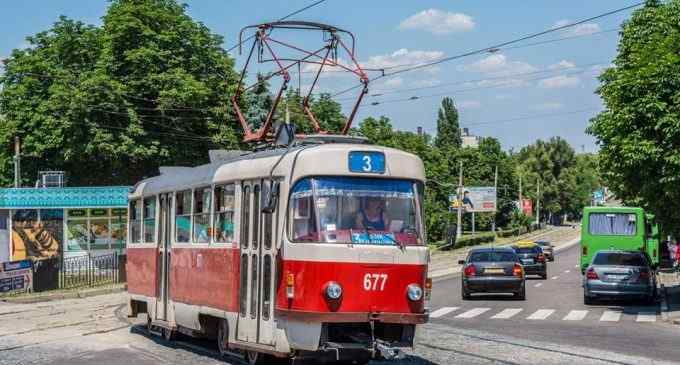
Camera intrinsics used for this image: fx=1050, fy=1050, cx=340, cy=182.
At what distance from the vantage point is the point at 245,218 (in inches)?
549

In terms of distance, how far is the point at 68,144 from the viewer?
154 ft

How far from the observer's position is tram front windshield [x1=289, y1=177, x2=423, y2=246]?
12492 millimetres

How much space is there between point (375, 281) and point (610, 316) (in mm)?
14344

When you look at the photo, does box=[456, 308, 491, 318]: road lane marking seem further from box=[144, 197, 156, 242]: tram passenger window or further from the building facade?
the building facade

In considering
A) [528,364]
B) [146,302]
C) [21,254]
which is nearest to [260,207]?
[528,364]

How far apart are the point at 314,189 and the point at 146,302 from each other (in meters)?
7.65

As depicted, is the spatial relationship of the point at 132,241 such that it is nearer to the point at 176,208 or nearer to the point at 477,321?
the point at 176,208

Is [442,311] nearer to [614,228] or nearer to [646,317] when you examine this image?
[646,317]

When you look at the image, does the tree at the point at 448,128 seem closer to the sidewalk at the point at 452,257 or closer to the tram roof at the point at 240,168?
the sidewalk at the point at 452,257

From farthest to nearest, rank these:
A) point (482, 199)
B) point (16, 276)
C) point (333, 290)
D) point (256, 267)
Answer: point (482, 199) → point (16, 276) → point (256, 267) → point (333, 290)

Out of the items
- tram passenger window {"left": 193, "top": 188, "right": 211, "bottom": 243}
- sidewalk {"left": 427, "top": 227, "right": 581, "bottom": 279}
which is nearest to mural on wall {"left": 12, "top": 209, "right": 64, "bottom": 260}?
sidewalk {"left": 427, "top": 227, "right": 581, "bottom": 279}

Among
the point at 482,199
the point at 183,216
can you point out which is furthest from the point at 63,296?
the point at 482,199

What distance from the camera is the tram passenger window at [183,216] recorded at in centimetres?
1658

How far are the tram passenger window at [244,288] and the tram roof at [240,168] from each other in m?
1.13
